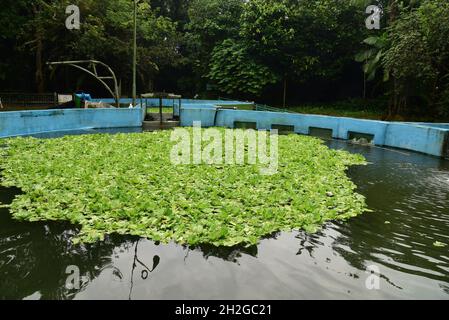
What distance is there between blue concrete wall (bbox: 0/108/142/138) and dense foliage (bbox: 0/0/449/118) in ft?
29.3

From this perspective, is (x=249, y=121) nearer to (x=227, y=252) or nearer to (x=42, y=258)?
(x=227, y=252)

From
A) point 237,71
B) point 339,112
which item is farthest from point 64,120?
point 339,112

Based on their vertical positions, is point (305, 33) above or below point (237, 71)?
above

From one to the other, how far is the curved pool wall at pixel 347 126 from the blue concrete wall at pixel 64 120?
120 inches

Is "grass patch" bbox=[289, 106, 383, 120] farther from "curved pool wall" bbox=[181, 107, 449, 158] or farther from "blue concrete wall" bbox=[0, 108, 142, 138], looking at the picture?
"blue concrete wall" bbox=[0, 108, 142, 138]

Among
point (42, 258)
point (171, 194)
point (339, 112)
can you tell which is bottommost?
point (42, 258)

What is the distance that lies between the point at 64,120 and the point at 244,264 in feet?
46.3

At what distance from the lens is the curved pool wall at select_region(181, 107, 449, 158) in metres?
13.0

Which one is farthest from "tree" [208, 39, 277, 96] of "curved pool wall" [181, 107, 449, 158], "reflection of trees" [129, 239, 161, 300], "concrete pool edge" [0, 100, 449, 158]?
"reflection of trees" [129, 239, 161, 300]

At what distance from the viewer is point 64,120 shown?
16375 mm

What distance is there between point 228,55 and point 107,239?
25.3m

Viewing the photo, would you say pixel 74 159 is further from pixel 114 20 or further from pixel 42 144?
pixel 114 20

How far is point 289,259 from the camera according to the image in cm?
499

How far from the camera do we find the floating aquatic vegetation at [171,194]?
5.74m
